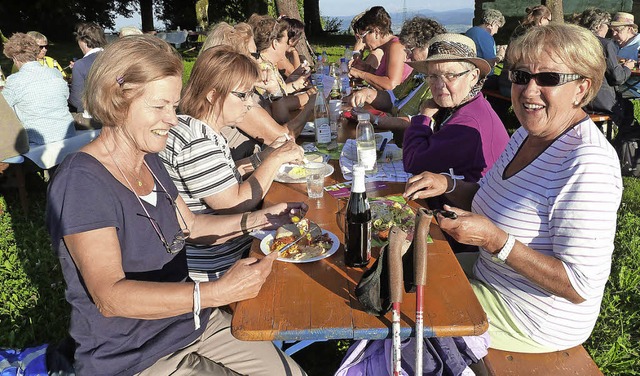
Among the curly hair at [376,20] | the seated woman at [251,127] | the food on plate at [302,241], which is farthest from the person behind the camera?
the curly hair at [376,20]

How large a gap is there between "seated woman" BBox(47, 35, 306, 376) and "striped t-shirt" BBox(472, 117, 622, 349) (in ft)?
3.27

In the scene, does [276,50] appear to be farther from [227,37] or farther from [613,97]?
[613,97]

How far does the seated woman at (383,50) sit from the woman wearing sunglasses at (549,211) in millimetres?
3814

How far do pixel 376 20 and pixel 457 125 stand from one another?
162 inches

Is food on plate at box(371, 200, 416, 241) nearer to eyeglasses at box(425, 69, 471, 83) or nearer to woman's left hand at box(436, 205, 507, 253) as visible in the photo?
woman's left hand at box(436, 205, 507, 253)

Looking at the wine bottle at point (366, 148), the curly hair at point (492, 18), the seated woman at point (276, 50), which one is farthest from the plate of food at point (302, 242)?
the curly hair at point (492, 18)

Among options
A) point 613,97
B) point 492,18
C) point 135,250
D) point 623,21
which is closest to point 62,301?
point 135,250

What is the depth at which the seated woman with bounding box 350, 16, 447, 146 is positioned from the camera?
15.1 feet

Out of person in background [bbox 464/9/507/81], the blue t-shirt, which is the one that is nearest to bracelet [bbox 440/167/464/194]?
the blue t-shirt

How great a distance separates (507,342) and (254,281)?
1.10 meters

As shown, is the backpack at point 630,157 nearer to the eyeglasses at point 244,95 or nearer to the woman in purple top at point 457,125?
the woman in purple top at point 457,125

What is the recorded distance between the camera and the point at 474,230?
70.1 inches

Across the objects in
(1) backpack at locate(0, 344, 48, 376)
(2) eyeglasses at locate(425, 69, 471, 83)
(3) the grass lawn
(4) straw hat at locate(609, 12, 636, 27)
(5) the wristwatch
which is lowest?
(3) the grass lawn

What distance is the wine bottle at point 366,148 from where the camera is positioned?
296 centimetres
